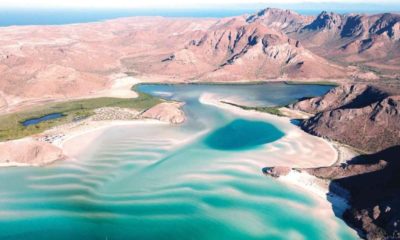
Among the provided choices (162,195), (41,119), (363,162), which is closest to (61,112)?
(41,119)

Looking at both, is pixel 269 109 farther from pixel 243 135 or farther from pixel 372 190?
pixel 372 190

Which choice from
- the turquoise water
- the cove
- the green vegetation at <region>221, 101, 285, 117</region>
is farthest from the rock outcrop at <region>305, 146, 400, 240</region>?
the green vegetation at <region>221, 101, 285, 117</region>

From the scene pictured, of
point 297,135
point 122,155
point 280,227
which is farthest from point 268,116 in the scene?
point 280,227

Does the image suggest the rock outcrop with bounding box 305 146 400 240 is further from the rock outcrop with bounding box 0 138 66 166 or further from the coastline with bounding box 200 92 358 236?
the rock outcrop with bounding box 0 138 66 166

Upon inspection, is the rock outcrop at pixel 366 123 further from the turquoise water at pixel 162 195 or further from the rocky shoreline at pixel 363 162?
the turquoise water at pixel 162 195

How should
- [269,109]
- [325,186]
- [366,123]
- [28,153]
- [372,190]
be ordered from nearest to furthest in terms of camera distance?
[372,190]
[325,186]
[28,153]
[366,123]
[269,109]

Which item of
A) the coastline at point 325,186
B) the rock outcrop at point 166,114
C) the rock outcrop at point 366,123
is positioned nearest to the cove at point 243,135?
the rock outcrop at point 366,123
